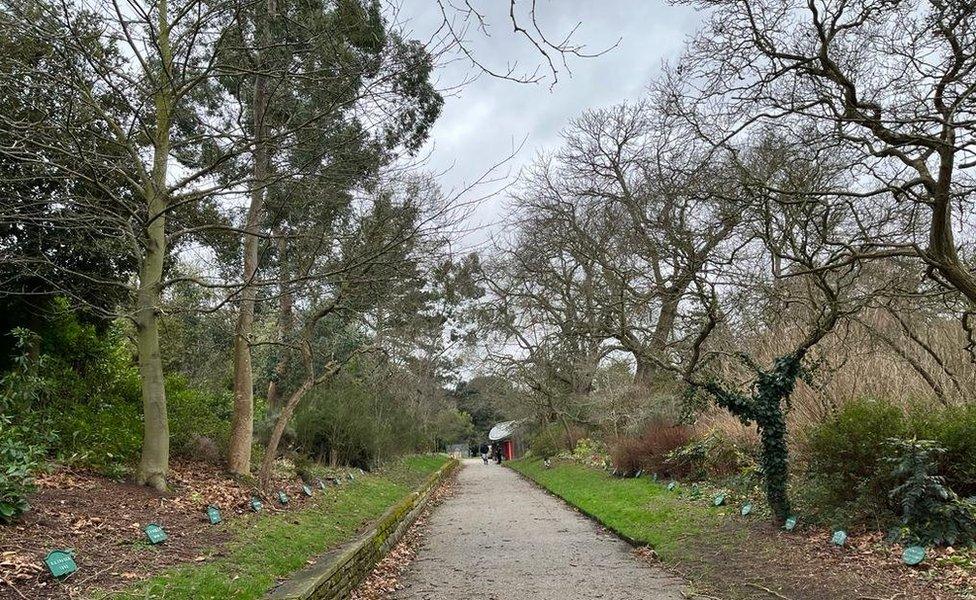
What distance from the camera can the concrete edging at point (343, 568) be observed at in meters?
4.91

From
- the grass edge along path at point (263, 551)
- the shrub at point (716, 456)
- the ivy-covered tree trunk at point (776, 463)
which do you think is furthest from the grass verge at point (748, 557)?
the grass edge along path at point (263, 551)

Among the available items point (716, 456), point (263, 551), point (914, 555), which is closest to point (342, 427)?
point (716, 456)

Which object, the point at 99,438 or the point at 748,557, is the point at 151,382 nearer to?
the point at 99,438

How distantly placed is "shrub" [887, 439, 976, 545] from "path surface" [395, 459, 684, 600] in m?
2.20

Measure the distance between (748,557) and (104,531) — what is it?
6.03 meters

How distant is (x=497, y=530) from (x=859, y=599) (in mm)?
6524

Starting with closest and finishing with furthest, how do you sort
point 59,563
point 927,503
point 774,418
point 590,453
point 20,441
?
1. point 59,563
2. point 927,503
3. point 20,441
4. point 774,418
5. point 590,453

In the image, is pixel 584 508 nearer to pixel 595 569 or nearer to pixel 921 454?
pixel 595 569

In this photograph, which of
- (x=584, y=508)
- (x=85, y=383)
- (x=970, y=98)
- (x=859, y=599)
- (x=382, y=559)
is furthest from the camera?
(x=584, y=508)

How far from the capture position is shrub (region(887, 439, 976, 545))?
18.6 ft

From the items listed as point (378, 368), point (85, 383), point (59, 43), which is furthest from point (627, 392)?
point (59, 43)

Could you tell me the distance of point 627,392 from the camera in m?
20.5

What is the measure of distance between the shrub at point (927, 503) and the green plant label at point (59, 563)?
6625 mm

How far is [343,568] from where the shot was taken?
598cm
